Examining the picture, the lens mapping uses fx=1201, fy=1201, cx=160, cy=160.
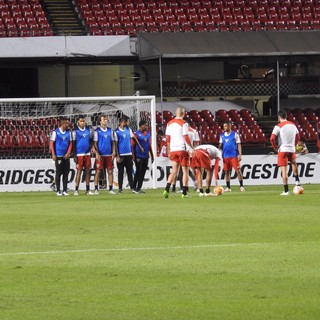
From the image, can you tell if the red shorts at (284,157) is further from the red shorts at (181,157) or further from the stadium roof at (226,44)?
the stadium roof at (226,44)

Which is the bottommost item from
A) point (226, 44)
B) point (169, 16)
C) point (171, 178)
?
point (171, 178)

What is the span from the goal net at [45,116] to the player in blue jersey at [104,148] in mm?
3873

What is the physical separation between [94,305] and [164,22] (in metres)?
38.7

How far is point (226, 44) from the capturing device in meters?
45.2

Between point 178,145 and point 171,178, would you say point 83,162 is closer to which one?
point 178,145

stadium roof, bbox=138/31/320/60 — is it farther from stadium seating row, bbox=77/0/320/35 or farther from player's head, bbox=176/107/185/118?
player's head, bbox=176/107/185/118

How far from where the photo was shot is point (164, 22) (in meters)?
47.9

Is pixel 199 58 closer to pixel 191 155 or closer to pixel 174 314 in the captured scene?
pixel 191 155

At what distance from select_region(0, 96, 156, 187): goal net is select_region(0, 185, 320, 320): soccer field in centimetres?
1341

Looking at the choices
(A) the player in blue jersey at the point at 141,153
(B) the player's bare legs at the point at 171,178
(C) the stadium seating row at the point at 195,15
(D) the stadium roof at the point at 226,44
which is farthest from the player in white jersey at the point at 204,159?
(C) the stadium seating row at the point at 195,15

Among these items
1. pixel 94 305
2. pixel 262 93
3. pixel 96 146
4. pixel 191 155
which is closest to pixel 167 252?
pixel 94 305

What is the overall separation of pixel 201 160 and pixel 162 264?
48.9ft

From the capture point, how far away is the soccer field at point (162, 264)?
381 inches

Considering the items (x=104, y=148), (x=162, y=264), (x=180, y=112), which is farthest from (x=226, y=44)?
(x=162, y=264)
